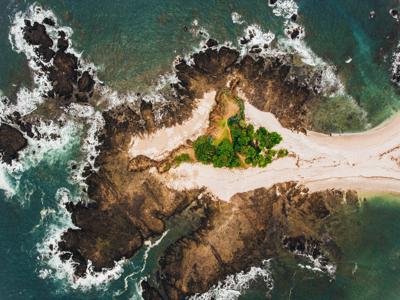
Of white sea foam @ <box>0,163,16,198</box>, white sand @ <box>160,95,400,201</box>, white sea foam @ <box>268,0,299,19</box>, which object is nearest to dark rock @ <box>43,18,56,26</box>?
white sea foam @ <box>0,163,16,198</box>

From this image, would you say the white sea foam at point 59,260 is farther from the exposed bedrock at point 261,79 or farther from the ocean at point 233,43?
the exposed bedrock at point 261,79

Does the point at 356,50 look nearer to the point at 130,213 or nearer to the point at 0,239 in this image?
the point at 130,213

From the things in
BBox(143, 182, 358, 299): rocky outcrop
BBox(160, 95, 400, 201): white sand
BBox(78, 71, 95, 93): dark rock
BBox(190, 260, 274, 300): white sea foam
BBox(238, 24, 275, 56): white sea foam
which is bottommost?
BBox(190, 260, 274, 300): white sea foam

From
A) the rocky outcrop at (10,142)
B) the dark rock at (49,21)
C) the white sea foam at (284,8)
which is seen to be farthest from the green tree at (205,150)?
the dark rock at (49,21)

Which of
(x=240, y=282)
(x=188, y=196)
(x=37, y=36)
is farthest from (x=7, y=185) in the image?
(x=240, y=282)

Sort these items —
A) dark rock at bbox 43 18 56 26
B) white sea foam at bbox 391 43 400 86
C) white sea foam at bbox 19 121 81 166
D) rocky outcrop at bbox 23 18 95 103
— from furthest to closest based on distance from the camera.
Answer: white sea foam at bbox 19 121 81 166
dark rock at bbox 43 18 56 26
rocky outcrop at bbox 23 18 95 103
white sea foam at bbox 391 43 400 86

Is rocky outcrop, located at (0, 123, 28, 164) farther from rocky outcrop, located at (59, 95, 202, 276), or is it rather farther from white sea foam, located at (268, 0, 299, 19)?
white sea foam, located at (268, 0, 299, 19)
